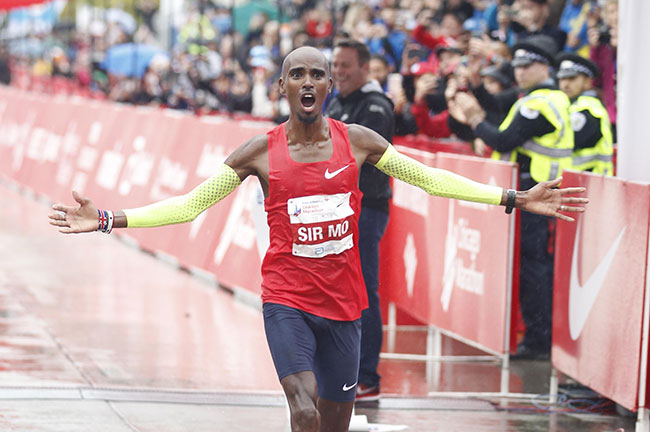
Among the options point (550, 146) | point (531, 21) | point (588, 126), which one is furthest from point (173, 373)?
point (531, 21)

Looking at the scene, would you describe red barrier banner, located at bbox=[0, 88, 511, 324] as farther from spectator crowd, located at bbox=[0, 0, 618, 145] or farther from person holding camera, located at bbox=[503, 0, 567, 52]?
person holding camera, located at bbox=[503, 0, 567, 52]

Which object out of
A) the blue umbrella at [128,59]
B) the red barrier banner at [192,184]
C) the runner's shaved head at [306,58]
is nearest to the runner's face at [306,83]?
the runner's shaved head at [306,58]

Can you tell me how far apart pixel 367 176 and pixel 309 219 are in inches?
99.9

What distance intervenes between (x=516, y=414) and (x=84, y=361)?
131 inches

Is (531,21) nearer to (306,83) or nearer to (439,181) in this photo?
(439,181)

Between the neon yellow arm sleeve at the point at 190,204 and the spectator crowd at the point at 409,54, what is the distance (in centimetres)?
464

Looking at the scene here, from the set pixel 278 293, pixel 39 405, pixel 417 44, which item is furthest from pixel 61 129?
pixel 278 293

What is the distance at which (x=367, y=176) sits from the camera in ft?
25.5

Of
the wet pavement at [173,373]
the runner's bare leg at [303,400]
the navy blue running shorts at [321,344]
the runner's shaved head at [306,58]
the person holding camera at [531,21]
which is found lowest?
the wet pavement at [173,373]

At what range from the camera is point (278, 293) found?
17.5 ft

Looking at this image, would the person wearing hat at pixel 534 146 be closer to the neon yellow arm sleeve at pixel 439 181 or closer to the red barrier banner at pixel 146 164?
the red barrier banner at pixel 146 164

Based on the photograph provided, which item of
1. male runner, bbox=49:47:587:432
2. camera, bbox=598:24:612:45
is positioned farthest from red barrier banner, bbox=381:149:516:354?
male runner, bbox=49:47:587:432

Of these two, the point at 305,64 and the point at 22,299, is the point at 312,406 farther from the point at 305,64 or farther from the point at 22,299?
the point at 22,299

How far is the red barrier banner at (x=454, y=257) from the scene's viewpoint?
8820 mm
